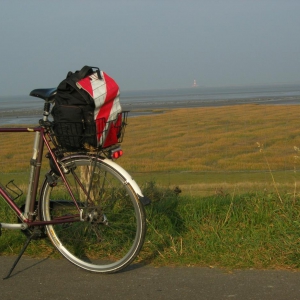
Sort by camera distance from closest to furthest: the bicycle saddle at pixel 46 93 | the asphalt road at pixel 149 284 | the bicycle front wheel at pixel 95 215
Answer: the asphalt road at pixel 149 284 → the bicycle front wheel at pixel 95 215 → the bicycle saddle at pixel 46 93

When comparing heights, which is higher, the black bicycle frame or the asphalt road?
the black bicycle frame

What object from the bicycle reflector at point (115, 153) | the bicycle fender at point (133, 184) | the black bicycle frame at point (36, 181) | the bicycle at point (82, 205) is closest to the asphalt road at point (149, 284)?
the bicycle at point (82, 205)

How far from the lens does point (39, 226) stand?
4.06 metres

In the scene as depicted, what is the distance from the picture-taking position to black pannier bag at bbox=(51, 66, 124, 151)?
3.62m

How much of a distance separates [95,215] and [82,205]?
5.5 inches

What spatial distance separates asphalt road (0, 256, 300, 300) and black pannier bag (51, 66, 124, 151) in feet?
3.09

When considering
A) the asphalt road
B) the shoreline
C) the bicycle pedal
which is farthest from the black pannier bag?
the shoreline

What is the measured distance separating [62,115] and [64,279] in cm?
116

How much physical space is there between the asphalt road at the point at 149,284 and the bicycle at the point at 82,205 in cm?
11

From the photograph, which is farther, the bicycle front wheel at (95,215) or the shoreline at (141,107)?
the shoreline at (141,107)

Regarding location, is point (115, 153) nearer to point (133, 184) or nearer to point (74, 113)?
point (133, 184)

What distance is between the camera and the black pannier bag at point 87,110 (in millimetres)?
3623

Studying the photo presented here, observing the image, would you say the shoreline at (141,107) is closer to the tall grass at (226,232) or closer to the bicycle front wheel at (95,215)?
the tall grass at (226,232)

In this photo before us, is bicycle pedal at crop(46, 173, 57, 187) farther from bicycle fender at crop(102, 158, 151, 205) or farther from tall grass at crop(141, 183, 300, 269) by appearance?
tall grass at crop(141, 183, 300, 269)
